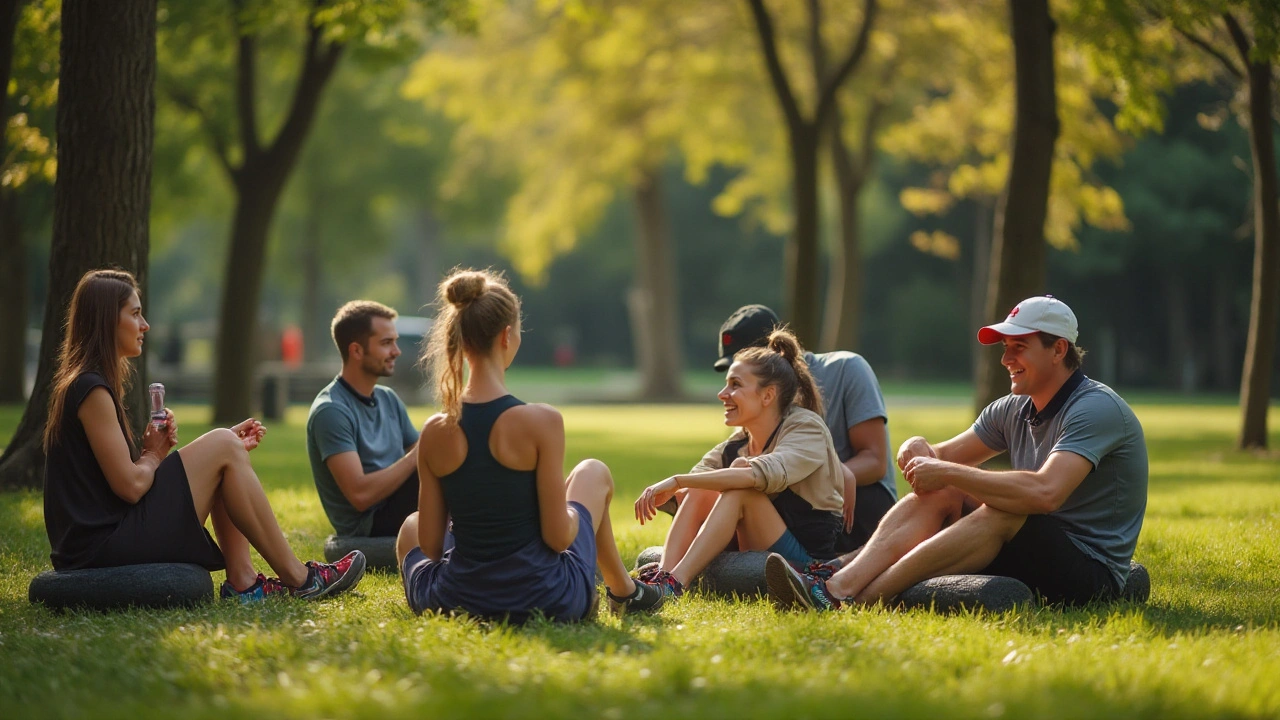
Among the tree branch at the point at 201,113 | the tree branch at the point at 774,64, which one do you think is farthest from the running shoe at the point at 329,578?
the tree branch at the point at 201,113

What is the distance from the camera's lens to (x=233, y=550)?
21.7 ft

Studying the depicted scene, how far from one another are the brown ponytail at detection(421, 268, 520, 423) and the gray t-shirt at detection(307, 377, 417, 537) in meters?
2.37

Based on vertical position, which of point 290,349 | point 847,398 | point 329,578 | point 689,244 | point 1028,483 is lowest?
point 290,349

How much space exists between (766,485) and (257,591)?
101 inches

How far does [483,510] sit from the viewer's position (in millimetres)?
5543

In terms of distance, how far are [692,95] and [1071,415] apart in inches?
920

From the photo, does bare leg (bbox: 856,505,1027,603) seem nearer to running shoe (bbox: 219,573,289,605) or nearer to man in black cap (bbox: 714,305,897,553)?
man in black cap (bbox: 714,305,897,553)

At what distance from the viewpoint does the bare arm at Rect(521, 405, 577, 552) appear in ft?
17.7

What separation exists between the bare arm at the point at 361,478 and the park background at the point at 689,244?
870 millimetres

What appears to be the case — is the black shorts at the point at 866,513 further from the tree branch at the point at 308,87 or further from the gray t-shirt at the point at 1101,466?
the tree branch at the point at 308,87

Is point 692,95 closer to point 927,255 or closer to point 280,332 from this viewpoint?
point 280,332

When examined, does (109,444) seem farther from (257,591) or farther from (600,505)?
(600,505)

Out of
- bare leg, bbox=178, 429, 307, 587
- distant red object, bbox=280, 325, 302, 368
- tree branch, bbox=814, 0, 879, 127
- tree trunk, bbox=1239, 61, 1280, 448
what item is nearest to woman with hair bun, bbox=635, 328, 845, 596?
bare leg, bbox=178, 429, 307, 587

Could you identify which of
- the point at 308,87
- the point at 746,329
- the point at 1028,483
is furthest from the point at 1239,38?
the point at 308,87
